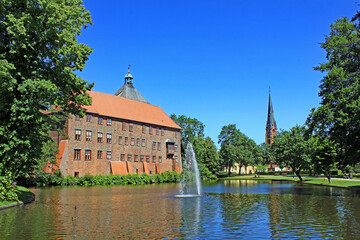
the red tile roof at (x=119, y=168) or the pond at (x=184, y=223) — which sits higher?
the red tile roof at (x=119, y=168)

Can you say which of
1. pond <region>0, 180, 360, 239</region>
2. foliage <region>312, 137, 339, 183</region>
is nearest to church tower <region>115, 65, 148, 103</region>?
foliage <region>312, 137, 339, 183</region>

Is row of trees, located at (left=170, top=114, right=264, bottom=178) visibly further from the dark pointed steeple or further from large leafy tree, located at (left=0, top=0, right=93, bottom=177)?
large leafy tree, located at (left=0, top=0, right=93, bottom=177)

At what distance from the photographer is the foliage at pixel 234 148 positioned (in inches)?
3607

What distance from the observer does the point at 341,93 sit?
90.2 feet

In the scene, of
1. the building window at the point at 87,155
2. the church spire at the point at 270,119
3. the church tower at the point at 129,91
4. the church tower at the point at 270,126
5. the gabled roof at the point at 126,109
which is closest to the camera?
the building window at the point at 87,155

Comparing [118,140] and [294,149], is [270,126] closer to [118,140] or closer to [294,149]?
[294,149]

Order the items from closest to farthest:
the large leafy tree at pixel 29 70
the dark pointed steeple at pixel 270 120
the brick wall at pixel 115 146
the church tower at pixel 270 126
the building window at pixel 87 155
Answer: the large leafy tree at pixel 29 70 < the brick wall at pixel 115 146 < the building window at pixel 87 155 < the church tower at pixel 270 126 < the dark pointed steeple at pixel 270 120

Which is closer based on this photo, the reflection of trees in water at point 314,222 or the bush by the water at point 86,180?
the reflection of trees in water at point 314,222

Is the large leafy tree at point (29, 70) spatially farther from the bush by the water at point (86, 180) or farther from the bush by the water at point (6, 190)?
the bush by the water at point (86, 180)

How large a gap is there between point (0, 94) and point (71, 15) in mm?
6685

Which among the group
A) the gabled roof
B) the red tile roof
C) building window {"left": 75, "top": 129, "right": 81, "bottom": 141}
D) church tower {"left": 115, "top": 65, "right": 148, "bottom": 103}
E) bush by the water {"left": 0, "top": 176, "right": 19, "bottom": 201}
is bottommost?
bush by the water {"left": 0, "top": 176, "right": 19, "bottom": 201}

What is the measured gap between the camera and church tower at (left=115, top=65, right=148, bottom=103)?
76.6 metres

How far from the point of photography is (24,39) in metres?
18.9

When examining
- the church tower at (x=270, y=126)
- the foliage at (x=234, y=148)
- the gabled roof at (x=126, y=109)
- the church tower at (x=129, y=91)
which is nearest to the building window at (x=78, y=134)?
the gabled roof at (x=126, y=109)
